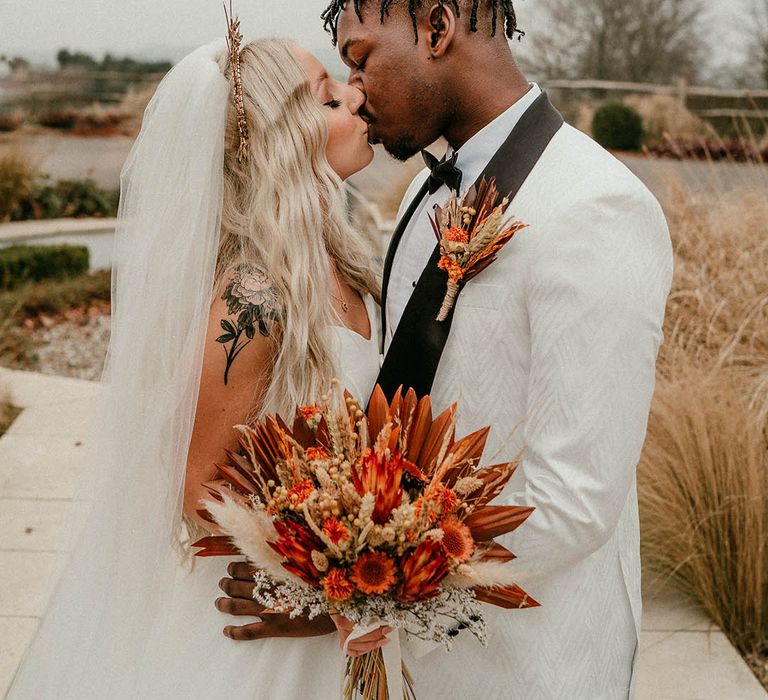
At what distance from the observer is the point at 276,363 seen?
216 cm

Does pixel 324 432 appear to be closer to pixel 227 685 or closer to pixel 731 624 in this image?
pixel 227 685

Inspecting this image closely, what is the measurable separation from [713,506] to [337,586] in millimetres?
2644

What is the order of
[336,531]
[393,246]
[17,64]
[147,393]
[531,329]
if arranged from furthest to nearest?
[17,64]
[393,246]
[147,393]
[531,329]
[336,531]

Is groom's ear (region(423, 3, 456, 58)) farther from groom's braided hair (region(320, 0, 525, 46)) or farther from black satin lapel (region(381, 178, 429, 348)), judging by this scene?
black satin lapel (region(381, 178, 429, 348))

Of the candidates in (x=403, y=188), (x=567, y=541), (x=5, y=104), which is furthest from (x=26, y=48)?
(x=567, y=541)

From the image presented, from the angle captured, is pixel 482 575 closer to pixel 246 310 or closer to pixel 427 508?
pixel 427 508

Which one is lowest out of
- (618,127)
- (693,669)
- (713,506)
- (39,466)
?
(39,466)

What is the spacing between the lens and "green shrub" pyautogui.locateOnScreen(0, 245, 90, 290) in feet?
31.8

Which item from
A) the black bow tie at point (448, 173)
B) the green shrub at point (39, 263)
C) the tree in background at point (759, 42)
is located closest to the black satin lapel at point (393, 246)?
the black bow tie at point (448, 173)

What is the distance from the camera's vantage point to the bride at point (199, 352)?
2.17m

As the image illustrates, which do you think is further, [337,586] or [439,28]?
[439,28]

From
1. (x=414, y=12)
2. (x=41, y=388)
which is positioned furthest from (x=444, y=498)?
(x=41, y=388)

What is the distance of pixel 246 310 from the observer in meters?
2.15

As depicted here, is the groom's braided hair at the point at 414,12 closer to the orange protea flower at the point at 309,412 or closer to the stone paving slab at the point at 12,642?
the orange protea flower at the point at 309,412
